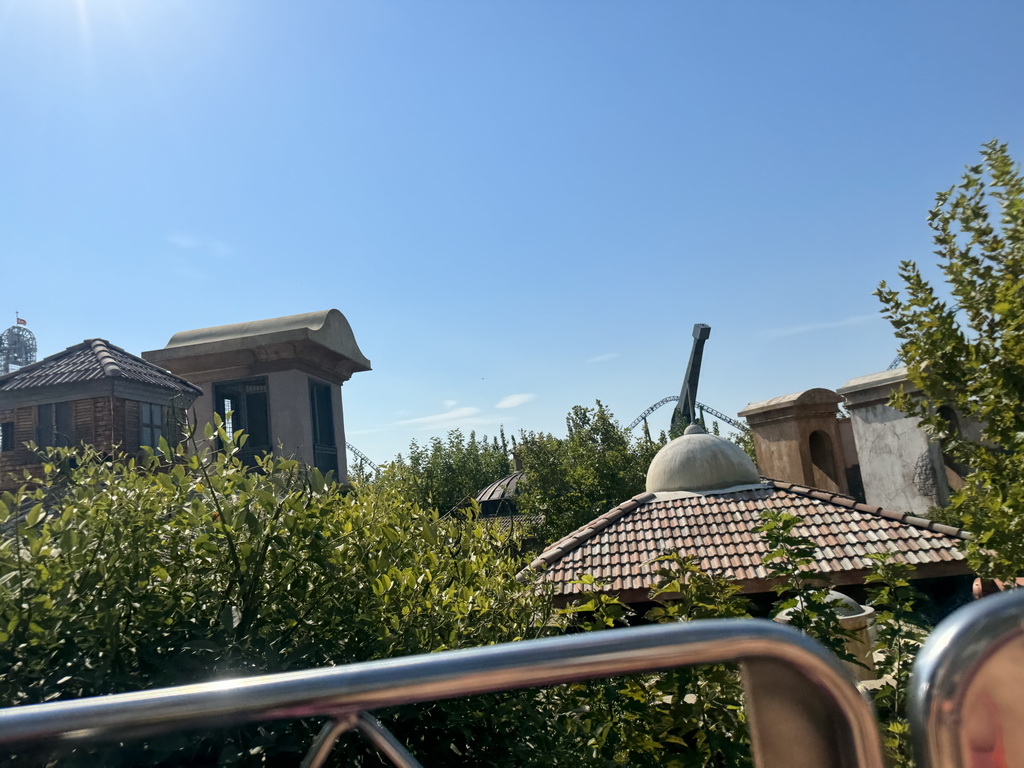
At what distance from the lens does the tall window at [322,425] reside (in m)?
18.2

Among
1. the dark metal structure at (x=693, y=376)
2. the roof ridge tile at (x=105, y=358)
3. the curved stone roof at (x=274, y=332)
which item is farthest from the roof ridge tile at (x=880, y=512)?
the dark metal structure at (x=693, y=376)

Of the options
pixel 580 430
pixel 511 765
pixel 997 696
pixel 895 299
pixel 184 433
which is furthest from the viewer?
pixel 580 430

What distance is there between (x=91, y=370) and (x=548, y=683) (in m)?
18.0

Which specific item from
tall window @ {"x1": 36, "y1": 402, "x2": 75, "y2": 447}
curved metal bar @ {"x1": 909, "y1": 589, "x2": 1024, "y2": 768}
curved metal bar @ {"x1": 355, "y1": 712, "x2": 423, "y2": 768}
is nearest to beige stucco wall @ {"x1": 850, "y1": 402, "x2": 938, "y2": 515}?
curved metal bar @ {"x1": 909, "y1": 589, "x2": 1024, "y2": 768}

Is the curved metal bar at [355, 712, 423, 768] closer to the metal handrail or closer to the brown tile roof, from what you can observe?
the metal handrail

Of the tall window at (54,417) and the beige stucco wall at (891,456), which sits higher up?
the tall window at (54,417)

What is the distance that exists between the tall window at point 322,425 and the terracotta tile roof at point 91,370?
2.84 meters

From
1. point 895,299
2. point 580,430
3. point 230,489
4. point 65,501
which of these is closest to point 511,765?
point 230,489

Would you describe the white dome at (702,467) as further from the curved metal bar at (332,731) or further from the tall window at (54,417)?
the curved metal bar at (332,731)

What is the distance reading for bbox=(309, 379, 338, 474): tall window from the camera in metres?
18.2

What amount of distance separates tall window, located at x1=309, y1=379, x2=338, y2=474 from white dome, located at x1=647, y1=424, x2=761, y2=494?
873 centimetres

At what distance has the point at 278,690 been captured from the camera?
2.77 feet

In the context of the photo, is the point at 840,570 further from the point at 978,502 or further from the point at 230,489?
the point at 230,489

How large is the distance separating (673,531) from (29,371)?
51.3 ft
